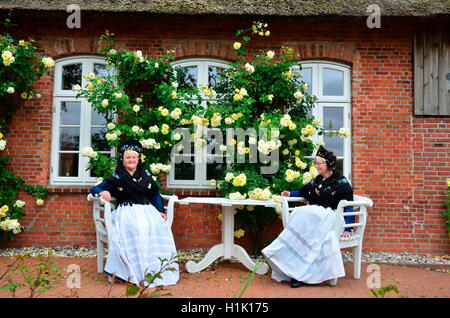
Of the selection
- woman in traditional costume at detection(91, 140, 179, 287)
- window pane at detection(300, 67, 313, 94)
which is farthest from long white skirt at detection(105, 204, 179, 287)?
window pane at detection(300, 67, 313, 94)

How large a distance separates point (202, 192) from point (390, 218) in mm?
2904

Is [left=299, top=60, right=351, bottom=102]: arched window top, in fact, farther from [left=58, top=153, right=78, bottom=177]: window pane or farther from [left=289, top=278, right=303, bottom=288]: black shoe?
[left=58, top=153, right=78, bottom=177]: window pane

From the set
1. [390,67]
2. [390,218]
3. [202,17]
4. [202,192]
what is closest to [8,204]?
[202,192]

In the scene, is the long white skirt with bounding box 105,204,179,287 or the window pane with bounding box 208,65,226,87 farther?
the window pane with bounding box 208,65,226,87

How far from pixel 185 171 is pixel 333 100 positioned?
2.60 m

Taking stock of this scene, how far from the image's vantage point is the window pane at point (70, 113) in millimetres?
6129

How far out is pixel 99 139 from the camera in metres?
6.10

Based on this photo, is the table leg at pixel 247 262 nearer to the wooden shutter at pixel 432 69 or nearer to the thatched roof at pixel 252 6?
the thatched roof at pixel 252 6

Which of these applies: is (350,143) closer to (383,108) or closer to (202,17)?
(383,108)

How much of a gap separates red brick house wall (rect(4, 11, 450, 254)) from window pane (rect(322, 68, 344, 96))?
0.20 metres

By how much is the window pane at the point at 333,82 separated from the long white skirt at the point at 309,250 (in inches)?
101

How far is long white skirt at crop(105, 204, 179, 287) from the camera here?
3.97m

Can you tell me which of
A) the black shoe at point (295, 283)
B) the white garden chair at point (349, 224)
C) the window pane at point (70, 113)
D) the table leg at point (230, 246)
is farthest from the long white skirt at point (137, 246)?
the window pane at point (70, 113)

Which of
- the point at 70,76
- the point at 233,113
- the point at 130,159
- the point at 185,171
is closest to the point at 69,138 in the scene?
the point at 70,76
